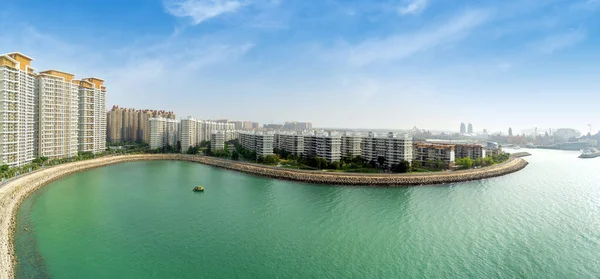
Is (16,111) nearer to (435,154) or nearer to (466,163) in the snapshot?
(435,154)

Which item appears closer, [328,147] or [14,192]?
[14,192]

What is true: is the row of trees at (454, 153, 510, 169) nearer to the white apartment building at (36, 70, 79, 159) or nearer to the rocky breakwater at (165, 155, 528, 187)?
the rocky breakwater at (165, 155, 528, 187)

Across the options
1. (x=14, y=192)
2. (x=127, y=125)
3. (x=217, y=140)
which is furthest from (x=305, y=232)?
(x=127, y=125)

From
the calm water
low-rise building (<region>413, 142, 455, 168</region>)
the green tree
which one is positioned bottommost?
the calm water

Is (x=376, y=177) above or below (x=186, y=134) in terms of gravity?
below

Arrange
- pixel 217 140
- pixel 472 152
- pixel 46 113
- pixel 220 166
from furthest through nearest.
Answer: pixel 217 140 → pixel 472 152 → pixel 220 166 → pixel 46 113

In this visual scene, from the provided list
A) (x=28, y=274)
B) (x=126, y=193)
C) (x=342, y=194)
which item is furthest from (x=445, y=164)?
(x=28, y=274)

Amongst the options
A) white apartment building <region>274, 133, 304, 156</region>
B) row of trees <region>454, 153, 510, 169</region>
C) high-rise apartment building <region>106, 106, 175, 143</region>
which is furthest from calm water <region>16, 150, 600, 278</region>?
high-rise apartment building <region>106, 106, 175, 143</region>
